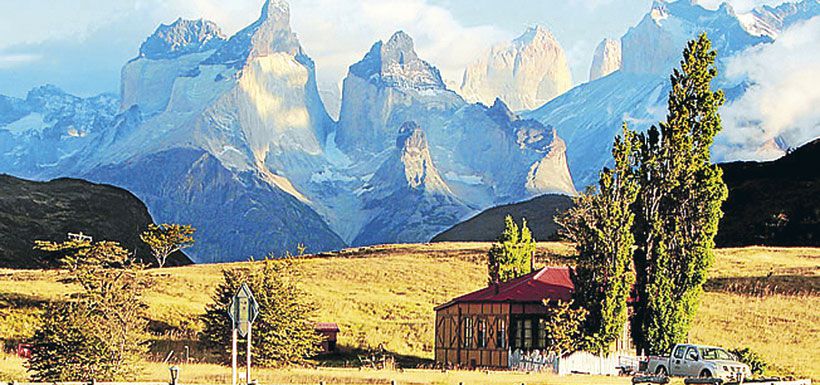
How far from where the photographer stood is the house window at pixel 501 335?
6350cm

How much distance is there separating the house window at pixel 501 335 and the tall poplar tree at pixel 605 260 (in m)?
4.86

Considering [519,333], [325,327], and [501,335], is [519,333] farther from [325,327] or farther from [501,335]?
[325,327]

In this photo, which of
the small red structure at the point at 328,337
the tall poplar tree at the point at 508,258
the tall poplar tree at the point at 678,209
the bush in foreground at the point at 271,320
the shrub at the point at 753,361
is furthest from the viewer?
the tall poplar tree at the point at 508,258

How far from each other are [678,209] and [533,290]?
29.1ft

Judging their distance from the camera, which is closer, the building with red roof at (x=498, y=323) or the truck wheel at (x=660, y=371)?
the truck wheel at (x=660, y=371)

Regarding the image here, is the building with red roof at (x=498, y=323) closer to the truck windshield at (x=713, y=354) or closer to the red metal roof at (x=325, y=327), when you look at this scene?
the red metal roof at (x=325, y=327)

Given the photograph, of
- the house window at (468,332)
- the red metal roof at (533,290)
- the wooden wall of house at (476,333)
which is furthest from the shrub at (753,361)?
the house window at (468,332)

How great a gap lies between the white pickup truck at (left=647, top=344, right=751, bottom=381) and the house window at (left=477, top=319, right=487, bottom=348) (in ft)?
38.2

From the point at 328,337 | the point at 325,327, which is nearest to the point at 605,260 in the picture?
the point at 328,337

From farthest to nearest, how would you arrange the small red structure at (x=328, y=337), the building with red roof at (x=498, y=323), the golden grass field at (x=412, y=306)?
the small red structure at (x=328, y=337) < the building with red roof at (x=498, y=323) < the golden grass field at (x=412, y=306)

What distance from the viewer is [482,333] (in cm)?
6475

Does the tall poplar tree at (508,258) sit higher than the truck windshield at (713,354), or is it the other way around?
the tall poplar tree at (508,258)

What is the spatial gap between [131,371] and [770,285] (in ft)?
195

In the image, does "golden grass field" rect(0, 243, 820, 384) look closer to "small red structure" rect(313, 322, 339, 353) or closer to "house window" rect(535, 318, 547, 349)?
"small red structure" rect(313, 322, 339, 353)
